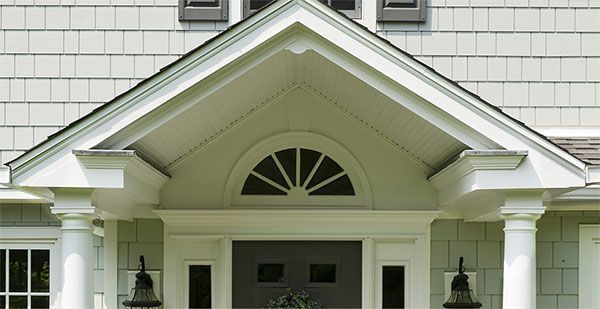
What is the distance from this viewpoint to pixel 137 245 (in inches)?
274

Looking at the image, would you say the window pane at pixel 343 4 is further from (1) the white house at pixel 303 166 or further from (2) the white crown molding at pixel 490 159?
(2) the white crown molding at pixel 490 159

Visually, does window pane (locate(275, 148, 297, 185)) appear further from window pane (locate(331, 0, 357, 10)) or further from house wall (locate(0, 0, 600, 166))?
window pane (locate(331, 0, 357, 10))

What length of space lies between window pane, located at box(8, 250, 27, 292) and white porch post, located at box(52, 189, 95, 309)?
195 centimetres

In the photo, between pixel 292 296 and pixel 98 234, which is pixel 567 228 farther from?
pixel 98 234

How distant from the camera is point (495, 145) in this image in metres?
5.40

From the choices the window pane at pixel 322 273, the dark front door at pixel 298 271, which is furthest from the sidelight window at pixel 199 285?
the window pane at pixel 322 273

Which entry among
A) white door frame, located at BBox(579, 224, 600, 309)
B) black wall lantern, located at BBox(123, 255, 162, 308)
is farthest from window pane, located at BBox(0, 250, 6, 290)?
white door frame, located at BBox(579, 224, 600, 309)

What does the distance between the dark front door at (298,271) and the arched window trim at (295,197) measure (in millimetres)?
346

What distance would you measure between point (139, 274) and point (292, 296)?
1.31 m

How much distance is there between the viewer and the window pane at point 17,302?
7.15 metres

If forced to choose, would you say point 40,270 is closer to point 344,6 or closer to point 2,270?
point 2,270

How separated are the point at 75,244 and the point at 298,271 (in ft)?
7.44

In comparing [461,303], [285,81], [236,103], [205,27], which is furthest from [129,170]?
[461,303]

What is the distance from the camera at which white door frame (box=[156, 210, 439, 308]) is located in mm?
6867
